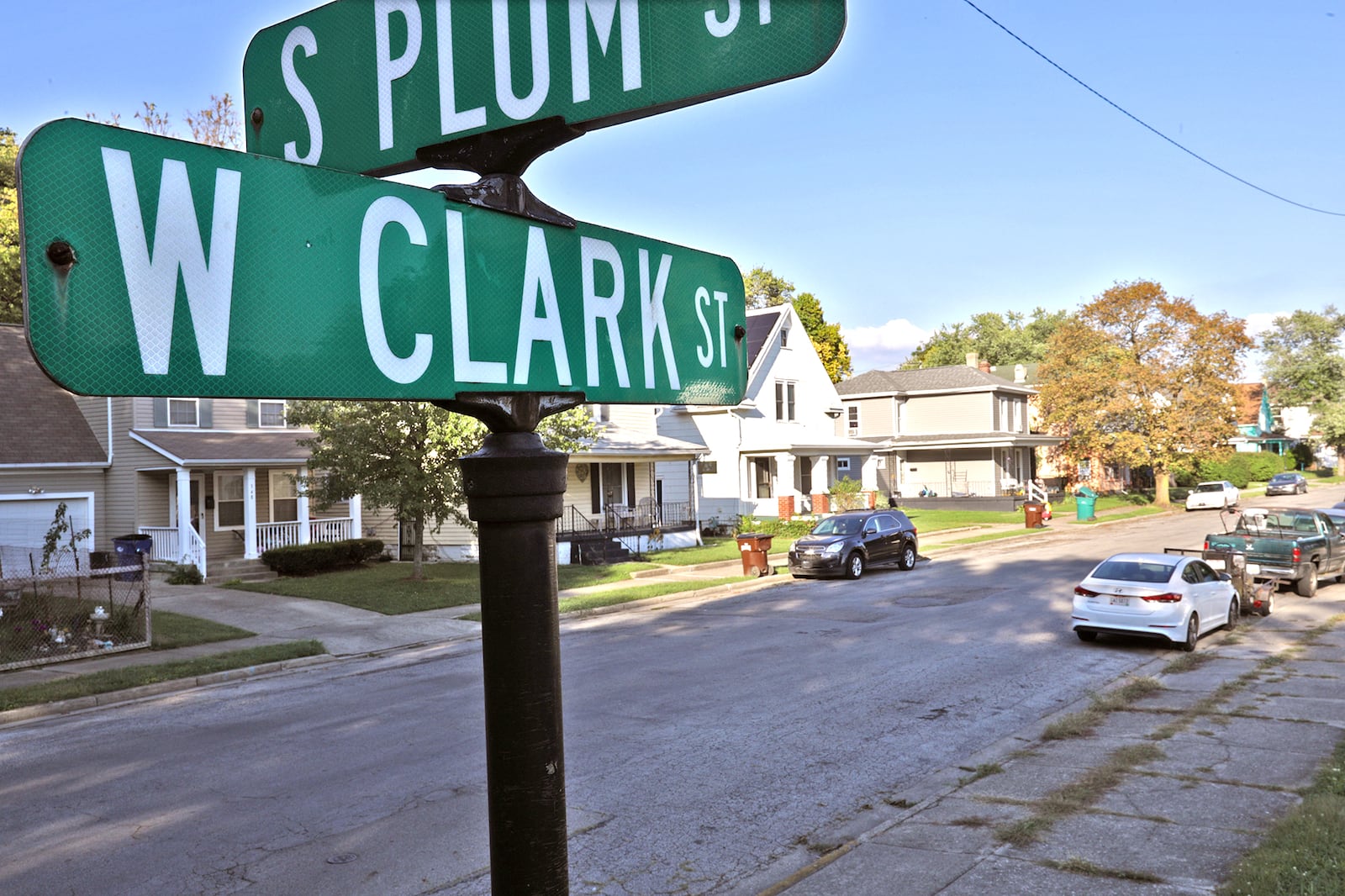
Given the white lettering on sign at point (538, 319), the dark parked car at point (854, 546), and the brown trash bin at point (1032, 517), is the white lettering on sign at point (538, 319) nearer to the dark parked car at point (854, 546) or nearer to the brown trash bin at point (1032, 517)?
the dark parked car at point (854, 546)

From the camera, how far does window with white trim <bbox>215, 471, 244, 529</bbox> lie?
29.7 meters

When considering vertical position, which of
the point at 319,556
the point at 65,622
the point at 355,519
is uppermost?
the point at 355,519

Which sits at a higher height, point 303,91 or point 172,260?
point 303,91

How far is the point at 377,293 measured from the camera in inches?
78.7

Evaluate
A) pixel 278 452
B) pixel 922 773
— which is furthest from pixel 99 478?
pixel 922 773

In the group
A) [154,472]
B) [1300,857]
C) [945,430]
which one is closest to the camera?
[1300,857]

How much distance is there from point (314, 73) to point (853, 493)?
42519 mm

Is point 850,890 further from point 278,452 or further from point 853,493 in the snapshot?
point 853,493

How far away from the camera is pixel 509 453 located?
2293 millimetres

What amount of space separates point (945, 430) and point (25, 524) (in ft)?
147

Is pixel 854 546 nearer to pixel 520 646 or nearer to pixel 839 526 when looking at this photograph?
pixel 839 526

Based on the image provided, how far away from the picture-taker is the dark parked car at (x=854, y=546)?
2645 centimetres

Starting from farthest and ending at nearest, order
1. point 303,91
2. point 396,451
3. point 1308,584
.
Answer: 1. point 396,451
2. point 1308,584
3. point 303,91

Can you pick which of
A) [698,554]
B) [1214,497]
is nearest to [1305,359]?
[1214,497]
